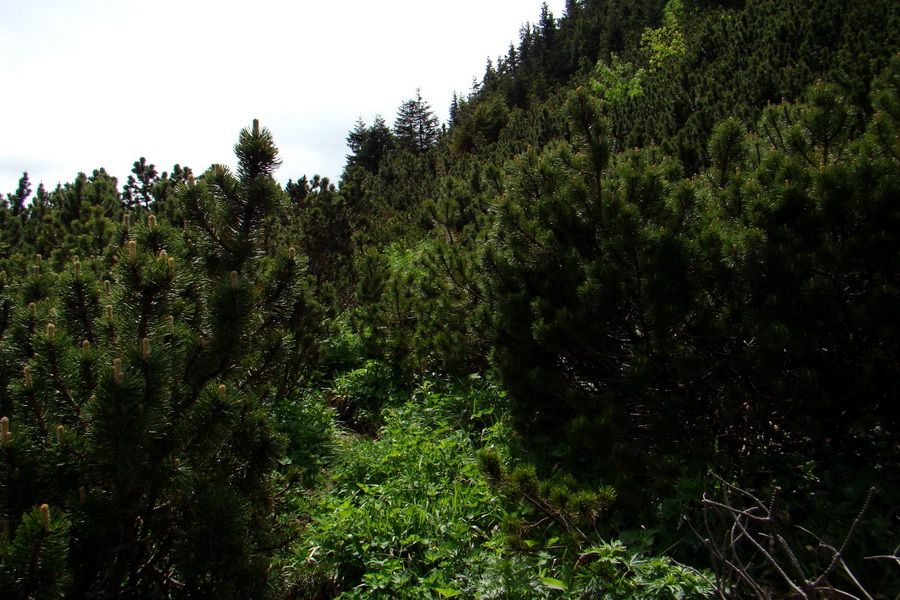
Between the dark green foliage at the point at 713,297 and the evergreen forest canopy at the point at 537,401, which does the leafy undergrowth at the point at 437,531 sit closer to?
the evergreen forest canopy at the point at 537,401

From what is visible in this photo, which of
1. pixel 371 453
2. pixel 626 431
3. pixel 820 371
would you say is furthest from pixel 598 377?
pixel 371 453

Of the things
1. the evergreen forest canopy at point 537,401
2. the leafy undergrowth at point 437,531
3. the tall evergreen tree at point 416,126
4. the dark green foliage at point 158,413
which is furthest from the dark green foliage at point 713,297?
the tall evergreen tree at point 416,126

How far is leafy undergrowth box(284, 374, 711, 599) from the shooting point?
2250 mm

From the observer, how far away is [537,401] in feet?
10.6

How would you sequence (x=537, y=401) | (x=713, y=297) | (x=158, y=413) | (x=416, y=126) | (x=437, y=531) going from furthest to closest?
(x=416, y=126), (x=537, y=401), (x=437, y=531), (x=713, y=297), (x=158, y=413)

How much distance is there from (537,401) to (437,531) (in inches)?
39.1

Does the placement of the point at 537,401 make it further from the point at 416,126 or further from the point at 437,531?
the point at 416,126

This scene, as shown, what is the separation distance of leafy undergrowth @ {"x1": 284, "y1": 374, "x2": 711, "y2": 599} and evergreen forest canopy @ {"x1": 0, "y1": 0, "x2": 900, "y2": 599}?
2 cm

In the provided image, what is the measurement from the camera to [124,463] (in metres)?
1.58

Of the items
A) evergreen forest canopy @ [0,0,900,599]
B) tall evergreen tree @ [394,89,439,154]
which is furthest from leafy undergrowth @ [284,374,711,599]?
tall evergreen tree @ [394,89,439,154]

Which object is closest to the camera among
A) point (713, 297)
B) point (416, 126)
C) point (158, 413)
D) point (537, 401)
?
point (158, 413)

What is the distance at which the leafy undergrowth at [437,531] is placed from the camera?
2.25 metres

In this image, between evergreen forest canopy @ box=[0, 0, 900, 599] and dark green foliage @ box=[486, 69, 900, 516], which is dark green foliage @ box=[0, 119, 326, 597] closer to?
evergreen forest canopy @ box=[0, 0, 900, 599]

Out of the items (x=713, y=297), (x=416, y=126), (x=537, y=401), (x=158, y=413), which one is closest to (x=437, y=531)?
(x=537, y=401)
